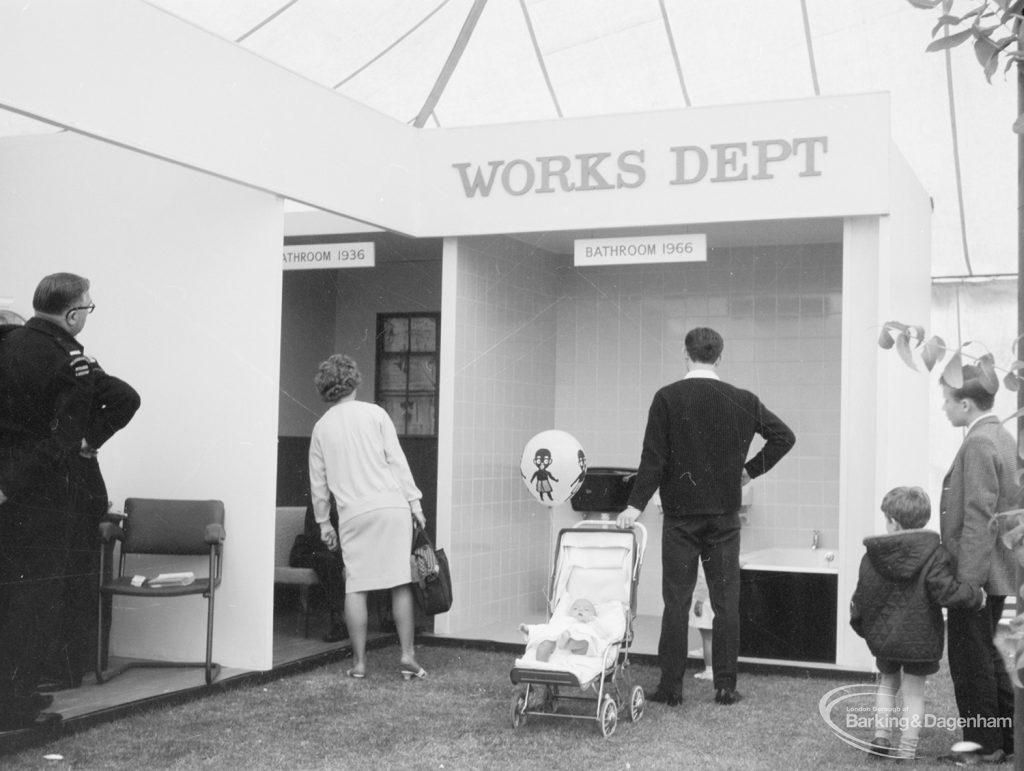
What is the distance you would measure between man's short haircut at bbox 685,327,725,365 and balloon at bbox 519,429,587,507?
1520 millimetres

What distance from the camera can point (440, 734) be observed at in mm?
5191

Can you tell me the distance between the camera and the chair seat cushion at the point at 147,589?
5.67 metres

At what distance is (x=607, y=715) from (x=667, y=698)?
2.31 feet

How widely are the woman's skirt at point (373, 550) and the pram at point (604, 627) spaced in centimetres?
93

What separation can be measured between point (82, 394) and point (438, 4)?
5382mm

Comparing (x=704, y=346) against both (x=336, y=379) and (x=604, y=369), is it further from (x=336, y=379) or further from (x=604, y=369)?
(x=604, y=369)

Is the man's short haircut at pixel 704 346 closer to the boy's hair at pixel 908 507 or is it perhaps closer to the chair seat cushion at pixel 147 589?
the boy's hair at pixel 908 507

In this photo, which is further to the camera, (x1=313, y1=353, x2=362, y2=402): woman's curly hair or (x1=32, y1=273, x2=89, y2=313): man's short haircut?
(x1=313, y1=353, x2=362, y2=402): woman's curly hair

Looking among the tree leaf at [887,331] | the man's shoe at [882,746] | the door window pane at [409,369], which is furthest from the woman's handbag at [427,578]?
the tree leaf at [887,331]

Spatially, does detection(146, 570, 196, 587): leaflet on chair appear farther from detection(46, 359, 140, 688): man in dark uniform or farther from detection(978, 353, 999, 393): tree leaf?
detection(978, 353, 999, 393): tree leaf

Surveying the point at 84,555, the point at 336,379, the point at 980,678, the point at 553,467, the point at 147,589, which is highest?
the point at 336,379

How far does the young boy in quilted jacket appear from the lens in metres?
4.57

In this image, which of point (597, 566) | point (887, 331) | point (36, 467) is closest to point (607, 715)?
point (597, 566)

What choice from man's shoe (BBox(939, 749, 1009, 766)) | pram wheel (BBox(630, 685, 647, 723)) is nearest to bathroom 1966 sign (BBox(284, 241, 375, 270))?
pram wheel (BBox(630, 685, 647, 723))
